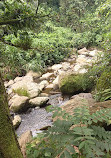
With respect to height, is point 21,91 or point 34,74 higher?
point 21,91

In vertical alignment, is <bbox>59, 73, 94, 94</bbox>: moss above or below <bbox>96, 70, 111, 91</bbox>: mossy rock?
below

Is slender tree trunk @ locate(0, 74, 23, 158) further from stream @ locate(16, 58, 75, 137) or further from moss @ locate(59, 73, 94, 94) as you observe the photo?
moss @ locate(59, 73, 94, 94)

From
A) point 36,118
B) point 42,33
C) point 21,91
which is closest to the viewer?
point 36,118

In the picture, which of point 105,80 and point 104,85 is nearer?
point 105,80

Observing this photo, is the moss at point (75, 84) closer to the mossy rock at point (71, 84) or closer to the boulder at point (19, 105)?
the mossy rock at point (71, 84)

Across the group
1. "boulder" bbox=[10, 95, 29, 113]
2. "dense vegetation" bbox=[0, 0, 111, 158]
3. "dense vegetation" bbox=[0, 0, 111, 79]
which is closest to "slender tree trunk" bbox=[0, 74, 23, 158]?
"dense vegetation" bbox=[0, 0, 111, 158]

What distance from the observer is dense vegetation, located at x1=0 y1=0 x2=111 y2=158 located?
76 cm

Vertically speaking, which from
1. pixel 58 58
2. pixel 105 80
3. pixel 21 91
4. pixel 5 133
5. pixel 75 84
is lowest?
pixel 21 91

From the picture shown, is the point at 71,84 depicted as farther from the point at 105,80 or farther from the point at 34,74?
the point at 34,74

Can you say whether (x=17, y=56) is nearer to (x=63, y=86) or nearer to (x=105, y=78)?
(x=63, y=86)

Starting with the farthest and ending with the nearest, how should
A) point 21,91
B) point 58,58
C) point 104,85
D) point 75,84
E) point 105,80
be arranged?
point 58,58, point 21,91, point 75,84, point 104,85, point 105,80

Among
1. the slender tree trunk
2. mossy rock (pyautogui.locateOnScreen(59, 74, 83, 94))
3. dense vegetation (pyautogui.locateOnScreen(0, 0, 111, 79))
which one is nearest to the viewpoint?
the slender tree trunk

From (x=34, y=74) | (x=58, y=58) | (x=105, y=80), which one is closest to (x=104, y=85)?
(x=105, y=80)

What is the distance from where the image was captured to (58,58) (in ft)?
28.1
